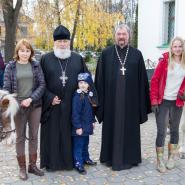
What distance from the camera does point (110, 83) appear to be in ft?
19.0

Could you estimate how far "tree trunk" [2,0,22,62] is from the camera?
15906mm

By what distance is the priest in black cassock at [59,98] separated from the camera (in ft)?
17.9

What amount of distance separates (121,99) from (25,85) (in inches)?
57.9

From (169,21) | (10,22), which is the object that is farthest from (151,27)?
(10,22)

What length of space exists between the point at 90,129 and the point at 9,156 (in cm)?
191

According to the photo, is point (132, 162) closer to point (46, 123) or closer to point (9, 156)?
point (46, 123)

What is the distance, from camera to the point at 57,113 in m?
5.58

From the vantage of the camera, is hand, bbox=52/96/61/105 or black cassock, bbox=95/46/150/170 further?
black cassock, bbox=95/46/150/170

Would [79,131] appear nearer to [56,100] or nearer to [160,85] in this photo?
[56,100]

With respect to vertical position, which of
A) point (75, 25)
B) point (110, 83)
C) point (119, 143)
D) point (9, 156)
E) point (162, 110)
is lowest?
point (9, 156)

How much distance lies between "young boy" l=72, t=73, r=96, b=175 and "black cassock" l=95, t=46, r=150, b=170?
12.4 inches

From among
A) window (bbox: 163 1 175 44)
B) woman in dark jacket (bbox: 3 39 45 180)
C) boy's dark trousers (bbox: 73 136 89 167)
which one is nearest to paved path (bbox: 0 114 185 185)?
boy's dark trousers (bbox: 73 136 89 167)

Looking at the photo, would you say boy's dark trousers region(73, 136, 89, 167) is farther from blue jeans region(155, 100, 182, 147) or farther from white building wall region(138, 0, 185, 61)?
white building wall region(138, 0, 185, 61)

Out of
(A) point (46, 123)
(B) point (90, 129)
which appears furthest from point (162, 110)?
(A) point (46, 123)
